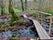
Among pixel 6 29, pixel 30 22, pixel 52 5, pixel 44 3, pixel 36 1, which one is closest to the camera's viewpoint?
pixel 6 29

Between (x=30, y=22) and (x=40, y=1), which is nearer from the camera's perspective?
(x=30, y=22)

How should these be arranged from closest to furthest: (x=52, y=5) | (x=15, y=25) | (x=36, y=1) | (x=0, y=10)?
(x=15, y=25)
(x=0, y=10)
(x=52, y=5)
(x=36, y=1)

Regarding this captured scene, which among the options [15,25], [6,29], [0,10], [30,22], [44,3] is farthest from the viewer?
[44,3]

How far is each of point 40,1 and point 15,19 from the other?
13475 mm

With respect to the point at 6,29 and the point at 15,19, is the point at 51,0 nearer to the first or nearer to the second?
the point at 15,19

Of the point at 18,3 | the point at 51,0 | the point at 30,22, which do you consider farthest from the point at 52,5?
the point at 30,22

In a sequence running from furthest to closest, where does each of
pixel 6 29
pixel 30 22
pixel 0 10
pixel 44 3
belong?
1. pixel 44 3
2. pixel 0 10
3. pixel 30 22
4. pixel 6 29

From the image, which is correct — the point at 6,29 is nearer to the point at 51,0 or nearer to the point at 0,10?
the point at 0,10

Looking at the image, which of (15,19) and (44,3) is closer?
(15,19)

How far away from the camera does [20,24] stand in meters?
10.9

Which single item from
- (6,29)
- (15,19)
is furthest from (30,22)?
(6,29)

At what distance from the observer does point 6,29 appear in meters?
9.65

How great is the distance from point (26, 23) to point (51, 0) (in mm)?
13343

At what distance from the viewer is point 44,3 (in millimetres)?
23844
